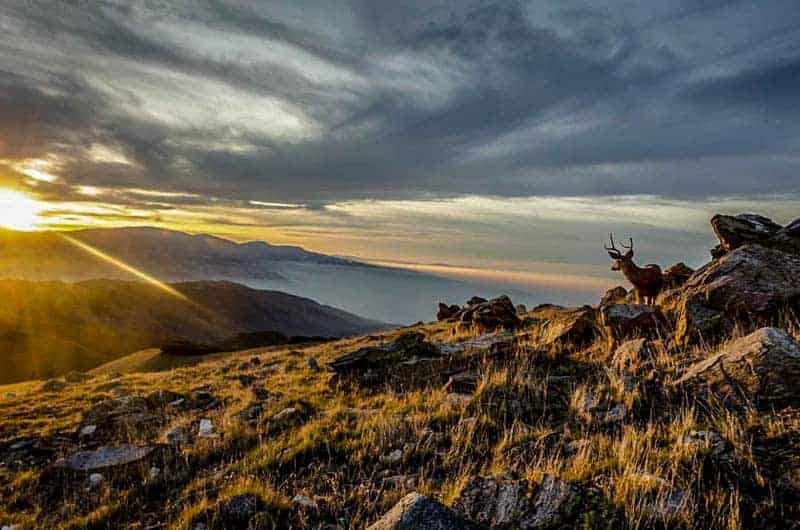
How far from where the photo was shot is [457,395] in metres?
9.18

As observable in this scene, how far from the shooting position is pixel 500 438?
699cm

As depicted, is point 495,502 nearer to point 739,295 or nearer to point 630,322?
point 630,322

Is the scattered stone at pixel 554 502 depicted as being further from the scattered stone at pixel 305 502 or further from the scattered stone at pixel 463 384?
the scattered stone at pixel 463 384

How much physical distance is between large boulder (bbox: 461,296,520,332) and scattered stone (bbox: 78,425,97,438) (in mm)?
12950

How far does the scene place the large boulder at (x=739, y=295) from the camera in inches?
375

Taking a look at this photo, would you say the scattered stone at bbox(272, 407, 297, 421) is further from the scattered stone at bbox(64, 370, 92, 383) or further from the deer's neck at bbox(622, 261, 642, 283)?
the scattered stone at bbox(64, 370, 92, 383)

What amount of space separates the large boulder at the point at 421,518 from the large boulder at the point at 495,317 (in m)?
14.8

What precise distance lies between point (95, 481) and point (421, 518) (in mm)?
6344

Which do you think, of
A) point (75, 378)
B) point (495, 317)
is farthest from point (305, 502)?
point (75, 378)

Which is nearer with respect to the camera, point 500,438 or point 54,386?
point 500,438

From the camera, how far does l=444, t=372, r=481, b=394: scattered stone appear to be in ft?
31.6

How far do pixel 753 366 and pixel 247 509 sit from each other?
6838 millimetres

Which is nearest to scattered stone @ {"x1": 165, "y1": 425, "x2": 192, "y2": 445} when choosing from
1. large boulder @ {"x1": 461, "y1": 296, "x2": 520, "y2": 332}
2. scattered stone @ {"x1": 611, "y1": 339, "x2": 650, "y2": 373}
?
scattered stone @ {"x1": 611, "y1": 339, "x2": 650, "y2": 373}

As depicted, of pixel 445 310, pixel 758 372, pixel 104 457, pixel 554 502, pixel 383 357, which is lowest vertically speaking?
pixel 445 310
